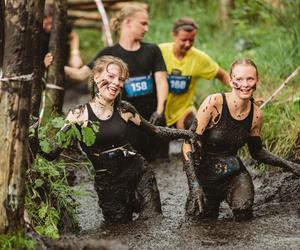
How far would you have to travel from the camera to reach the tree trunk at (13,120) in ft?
14.5

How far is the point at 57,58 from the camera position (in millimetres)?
7754

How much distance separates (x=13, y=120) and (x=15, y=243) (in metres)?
0.74

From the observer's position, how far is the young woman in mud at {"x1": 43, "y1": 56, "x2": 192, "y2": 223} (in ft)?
19.0

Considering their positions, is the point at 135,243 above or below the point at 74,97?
below

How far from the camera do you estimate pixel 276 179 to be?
7078 mm

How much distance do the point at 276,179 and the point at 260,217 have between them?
1166 mm

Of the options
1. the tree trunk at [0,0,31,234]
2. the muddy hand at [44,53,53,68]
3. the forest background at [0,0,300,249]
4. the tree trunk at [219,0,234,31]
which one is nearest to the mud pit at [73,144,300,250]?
the forest background at [0,0,300,249]

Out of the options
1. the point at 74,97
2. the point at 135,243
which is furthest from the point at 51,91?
the point at 74,97

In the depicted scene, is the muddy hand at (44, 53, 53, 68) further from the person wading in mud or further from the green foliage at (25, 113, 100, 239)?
the green foliage at (25, 113, 100, 239)

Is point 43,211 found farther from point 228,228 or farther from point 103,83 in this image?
point 228,228

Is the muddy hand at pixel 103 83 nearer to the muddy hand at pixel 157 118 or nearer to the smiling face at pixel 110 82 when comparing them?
the smiling face at pixel 110 82

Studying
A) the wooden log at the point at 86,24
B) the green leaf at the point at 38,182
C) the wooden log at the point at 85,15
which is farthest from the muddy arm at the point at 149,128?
the wooden log at the point at 86,24

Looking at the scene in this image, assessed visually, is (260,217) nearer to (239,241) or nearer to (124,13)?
(239,241)

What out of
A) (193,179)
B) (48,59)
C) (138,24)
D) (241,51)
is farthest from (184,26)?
(193,179)
